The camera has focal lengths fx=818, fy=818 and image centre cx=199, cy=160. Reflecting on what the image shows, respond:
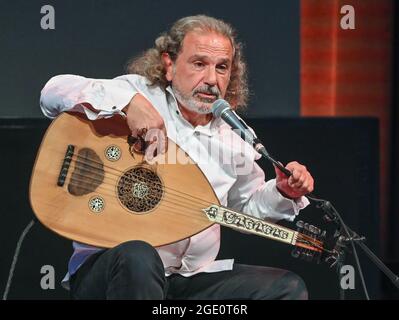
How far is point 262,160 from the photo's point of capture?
3.09 m

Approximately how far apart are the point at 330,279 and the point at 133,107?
3.51ft

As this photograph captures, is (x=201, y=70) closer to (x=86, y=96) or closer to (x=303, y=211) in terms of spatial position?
(x=86, y=96)

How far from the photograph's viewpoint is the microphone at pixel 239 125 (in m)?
2.56

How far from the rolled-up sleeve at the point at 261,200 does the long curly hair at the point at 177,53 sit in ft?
1.02

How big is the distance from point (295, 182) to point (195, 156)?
0.38m

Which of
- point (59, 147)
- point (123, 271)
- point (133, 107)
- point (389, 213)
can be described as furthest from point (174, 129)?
point (389, 213)

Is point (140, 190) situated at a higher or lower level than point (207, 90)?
lower

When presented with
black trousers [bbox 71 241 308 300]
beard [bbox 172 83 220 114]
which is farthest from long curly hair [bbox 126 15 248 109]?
black trousers [bbox 71 241 308 300]

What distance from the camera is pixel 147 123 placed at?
8.72 ft

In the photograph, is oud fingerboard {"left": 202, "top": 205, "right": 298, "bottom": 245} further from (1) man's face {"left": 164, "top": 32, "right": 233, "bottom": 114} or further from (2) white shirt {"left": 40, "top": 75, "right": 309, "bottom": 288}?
(1) man's face {"left": 164, "top": 32, "right": 233, "bottom": 114}

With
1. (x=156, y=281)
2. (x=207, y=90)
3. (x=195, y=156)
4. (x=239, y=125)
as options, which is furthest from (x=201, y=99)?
(x=156, y=281)

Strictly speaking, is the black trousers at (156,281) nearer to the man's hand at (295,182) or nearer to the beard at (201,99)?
the man's hand at (295,182)

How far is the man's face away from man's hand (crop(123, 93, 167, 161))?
0.66 feet

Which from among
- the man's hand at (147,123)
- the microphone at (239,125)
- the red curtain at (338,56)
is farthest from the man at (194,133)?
the red curtain at (338,56)
